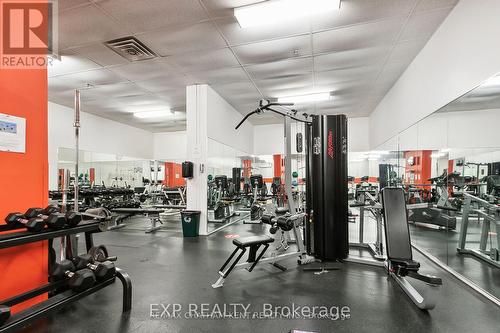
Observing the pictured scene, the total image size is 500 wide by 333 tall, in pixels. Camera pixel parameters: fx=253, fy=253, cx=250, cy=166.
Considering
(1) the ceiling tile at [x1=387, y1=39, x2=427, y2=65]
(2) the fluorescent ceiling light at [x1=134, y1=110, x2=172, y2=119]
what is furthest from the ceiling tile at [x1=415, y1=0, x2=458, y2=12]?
(2) the fluorescent ceiling light at [x1=134, y1=110, x2=172, y2=119]

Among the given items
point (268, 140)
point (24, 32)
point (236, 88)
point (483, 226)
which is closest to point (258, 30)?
point (236, 88)

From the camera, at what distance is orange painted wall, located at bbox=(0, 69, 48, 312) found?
2021 millimetres

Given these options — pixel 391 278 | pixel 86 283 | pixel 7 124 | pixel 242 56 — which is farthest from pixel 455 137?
pixel 7 124

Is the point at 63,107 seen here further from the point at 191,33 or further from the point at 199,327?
the point at 199,327

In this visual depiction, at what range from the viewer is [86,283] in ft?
6.46

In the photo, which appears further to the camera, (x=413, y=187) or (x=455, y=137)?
(x=413, y=187)

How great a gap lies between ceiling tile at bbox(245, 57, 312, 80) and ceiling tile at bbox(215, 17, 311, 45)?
862 mm

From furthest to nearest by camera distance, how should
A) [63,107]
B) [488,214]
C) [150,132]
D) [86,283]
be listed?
[150,132] < [63,107] < [488,214] < [86,283]

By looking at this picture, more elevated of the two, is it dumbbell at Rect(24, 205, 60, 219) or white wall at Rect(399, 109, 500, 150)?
white wall at Rect(399, 109, 500, 150)

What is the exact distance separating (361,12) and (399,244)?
2800mm

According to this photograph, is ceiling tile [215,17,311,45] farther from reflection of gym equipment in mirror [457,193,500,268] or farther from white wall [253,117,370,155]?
white wall [253,117,370,155]

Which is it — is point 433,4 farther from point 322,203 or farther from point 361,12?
point 322,203

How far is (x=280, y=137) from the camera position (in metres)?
9.34

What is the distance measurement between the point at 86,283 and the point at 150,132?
9.04 meters
